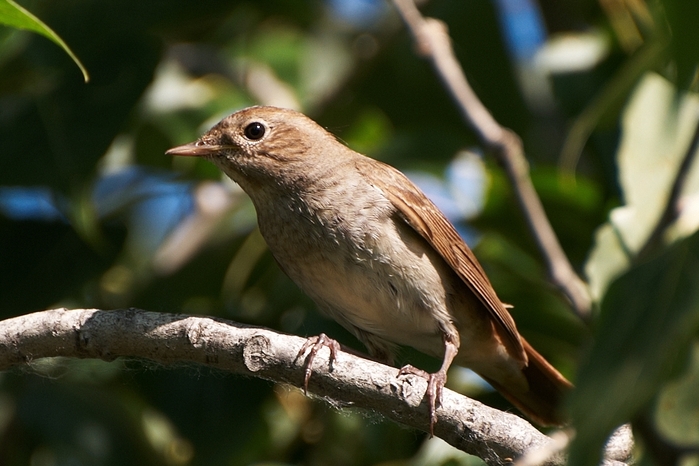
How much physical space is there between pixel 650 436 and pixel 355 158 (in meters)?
2.22

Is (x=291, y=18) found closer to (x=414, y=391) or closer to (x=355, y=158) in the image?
(x=355, y=158)

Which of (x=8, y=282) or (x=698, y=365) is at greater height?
(x=698, y=365)

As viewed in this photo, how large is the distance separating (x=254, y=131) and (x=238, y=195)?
114 cm

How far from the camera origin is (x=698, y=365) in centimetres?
343

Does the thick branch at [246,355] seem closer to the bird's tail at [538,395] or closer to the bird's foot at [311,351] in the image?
the bird's foot at [311,351]

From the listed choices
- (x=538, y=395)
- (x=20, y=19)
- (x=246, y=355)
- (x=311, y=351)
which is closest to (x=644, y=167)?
(x=538, y=395)

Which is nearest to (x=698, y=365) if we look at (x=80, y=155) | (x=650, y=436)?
(x=650, y=436)

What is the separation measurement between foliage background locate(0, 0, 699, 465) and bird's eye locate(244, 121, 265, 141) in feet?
1.82

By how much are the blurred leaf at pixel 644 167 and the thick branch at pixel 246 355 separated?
3.54 feet

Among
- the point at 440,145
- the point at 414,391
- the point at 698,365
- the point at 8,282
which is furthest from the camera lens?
the point at 440,145

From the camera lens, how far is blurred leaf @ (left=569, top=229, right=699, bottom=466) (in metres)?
1.88

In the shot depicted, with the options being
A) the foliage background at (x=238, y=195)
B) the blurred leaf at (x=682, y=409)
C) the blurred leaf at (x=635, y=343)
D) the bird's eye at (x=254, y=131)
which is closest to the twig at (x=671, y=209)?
the foliage background at (x=238, y=195)

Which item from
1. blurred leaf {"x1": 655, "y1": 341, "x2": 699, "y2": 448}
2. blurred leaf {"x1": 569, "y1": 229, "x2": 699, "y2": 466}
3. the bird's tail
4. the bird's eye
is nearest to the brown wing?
the bird's tail

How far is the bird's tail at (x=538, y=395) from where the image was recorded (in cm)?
471
